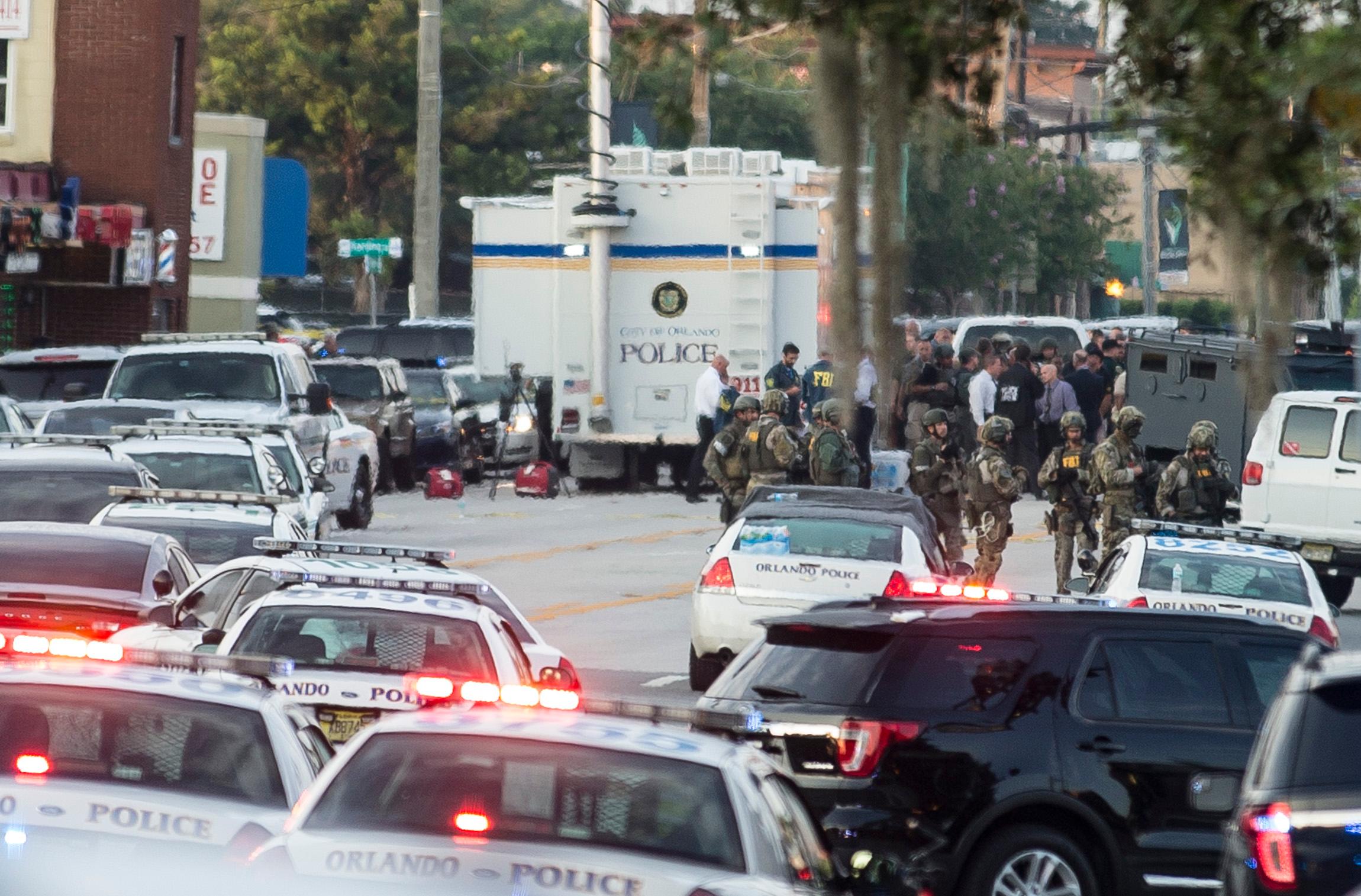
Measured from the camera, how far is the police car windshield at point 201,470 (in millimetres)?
20250

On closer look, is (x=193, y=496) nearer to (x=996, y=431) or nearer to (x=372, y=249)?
(x=996, y=431)

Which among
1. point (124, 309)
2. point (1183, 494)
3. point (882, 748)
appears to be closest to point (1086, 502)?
point (1183, 494)

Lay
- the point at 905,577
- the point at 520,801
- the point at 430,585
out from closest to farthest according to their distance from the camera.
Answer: the point at 520,801
the point at 430,585
the point at 905,577

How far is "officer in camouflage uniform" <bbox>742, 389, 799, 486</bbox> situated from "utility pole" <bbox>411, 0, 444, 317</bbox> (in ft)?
70.2

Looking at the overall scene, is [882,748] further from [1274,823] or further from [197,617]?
[197,617]

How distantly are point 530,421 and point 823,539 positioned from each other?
16.4 metres

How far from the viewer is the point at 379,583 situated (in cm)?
1216

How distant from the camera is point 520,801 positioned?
6207 mm

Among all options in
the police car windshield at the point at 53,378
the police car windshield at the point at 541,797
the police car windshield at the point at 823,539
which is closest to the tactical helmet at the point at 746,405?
the police car windshield at the point at 823,539

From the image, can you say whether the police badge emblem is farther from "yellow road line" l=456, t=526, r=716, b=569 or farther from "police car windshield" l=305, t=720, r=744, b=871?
"police car windshield" l=305, t=720, r=744, b=871

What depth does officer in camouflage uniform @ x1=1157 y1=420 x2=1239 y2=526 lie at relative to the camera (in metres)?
19.9

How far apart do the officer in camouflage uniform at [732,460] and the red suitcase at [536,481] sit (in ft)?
32.8

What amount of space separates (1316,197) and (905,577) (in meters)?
12.2

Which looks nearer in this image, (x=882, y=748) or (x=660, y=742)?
(x=660, y=742)
